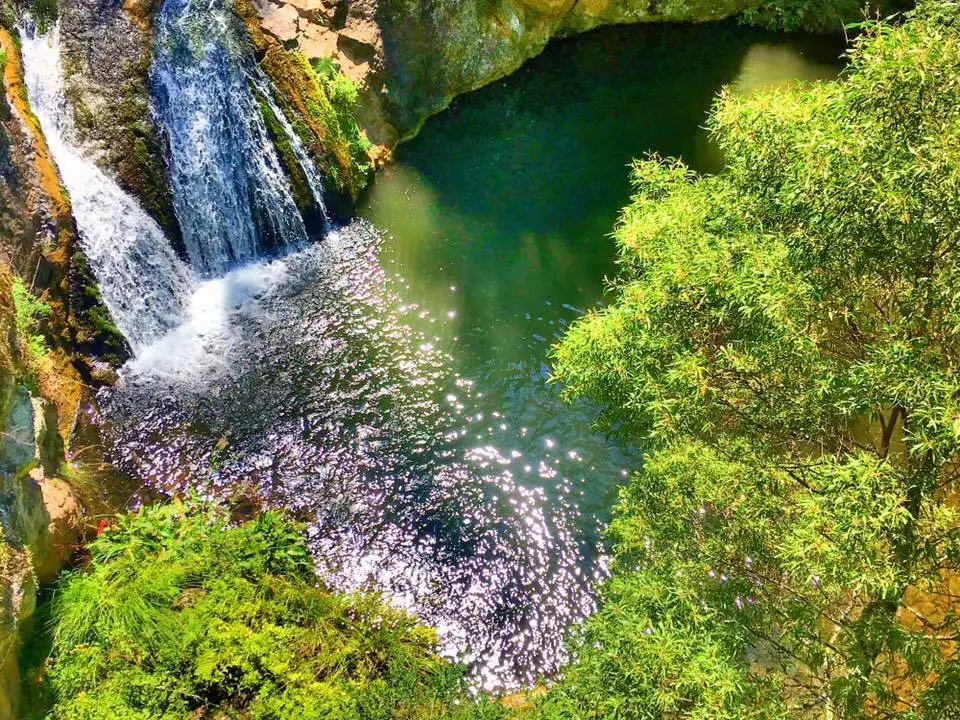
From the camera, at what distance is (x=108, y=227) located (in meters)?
10.9

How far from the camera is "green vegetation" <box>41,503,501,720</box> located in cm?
666

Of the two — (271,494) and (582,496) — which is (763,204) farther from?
(271,494)

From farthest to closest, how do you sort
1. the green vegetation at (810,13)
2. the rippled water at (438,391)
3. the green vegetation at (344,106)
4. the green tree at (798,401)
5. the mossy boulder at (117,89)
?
the green vegetation at (810,13) → the green vegetation at (344,106) → the mossy boulder at (117,89) → the rippled water at (438,391) → the green tree at (798,401)

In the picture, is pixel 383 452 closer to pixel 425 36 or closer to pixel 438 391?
pixel 438 391

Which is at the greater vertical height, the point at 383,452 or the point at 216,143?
the point at 216,143

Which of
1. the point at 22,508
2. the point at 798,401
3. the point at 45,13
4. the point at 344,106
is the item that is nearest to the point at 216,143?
the point at 344,106

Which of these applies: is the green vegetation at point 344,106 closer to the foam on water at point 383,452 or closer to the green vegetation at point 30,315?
the foam on water at point 383,452

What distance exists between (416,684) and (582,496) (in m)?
3.65

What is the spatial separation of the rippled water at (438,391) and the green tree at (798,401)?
289 centimetres

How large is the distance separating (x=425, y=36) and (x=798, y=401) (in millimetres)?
13712

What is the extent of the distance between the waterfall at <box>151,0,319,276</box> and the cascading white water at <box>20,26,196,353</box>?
93cm

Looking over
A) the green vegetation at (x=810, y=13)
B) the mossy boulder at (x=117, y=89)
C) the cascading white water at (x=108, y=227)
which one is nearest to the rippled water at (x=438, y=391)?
the cascading white water at (x=108, y=227)

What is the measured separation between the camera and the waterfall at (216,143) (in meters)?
12.0

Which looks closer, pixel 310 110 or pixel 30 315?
pixel 30 315
